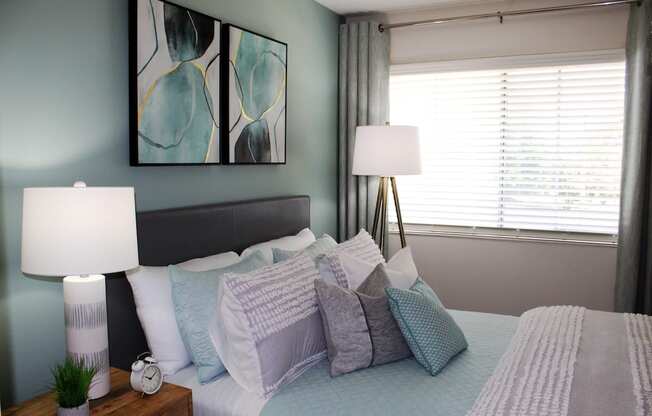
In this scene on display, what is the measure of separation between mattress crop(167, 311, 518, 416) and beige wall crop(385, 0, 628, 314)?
6.33 feet

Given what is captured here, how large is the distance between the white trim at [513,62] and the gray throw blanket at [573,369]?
188 centimetres

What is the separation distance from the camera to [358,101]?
14.5 ft

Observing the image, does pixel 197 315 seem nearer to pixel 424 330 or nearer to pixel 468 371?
pixel 424 330

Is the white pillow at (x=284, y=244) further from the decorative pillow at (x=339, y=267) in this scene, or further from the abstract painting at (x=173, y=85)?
the abstract painting at (x=173, y=85)

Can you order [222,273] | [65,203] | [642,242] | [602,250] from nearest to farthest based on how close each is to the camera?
[65,203] < [222,273] < [642,242] < [602,250]

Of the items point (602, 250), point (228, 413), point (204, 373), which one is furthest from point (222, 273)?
point (602, 250)

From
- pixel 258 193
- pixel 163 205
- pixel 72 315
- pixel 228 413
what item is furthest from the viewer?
pixel 258 193

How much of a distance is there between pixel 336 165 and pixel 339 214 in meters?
0.39

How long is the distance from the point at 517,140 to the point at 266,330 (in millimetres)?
2773

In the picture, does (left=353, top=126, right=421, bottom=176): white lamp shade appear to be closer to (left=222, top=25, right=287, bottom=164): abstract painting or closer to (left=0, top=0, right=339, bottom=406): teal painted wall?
(left=222, top=25, right=287, bottom=164): abstract painting

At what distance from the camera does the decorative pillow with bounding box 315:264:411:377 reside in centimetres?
228

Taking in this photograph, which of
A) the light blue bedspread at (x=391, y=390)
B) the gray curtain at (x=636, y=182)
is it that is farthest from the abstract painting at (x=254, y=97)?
the gray curtain at (x=636, y=182)

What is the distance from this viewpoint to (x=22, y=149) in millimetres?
2008

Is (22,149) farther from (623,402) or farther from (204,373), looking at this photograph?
(623,402)
